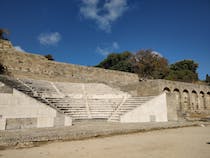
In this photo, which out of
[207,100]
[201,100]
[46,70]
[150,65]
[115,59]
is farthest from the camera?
[115,59]

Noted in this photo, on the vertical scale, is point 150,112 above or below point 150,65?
below

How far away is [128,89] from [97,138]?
1042 cm

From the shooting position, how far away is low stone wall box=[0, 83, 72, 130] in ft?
23.7

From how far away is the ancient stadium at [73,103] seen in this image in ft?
22.6

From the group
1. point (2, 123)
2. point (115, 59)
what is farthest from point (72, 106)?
point (115, 59)

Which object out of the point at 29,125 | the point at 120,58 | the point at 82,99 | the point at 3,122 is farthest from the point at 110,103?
the point at 120,58

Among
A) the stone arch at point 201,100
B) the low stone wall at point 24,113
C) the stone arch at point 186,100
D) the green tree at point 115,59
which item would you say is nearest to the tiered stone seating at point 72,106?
the low stone wall at point 24,113

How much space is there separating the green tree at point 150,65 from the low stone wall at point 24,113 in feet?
94.6

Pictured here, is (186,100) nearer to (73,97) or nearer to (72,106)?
(73,97)

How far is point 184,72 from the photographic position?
36.8 meters

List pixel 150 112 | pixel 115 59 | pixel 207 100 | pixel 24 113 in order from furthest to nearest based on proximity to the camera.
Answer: pixel 115 59 → pixel 207 100 → pixel 150 112 → pixel 24 113

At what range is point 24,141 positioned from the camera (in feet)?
15.4

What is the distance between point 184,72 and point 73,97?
32.5m

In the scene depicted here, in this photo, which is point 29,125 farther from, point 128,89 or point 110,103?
point 128,89
